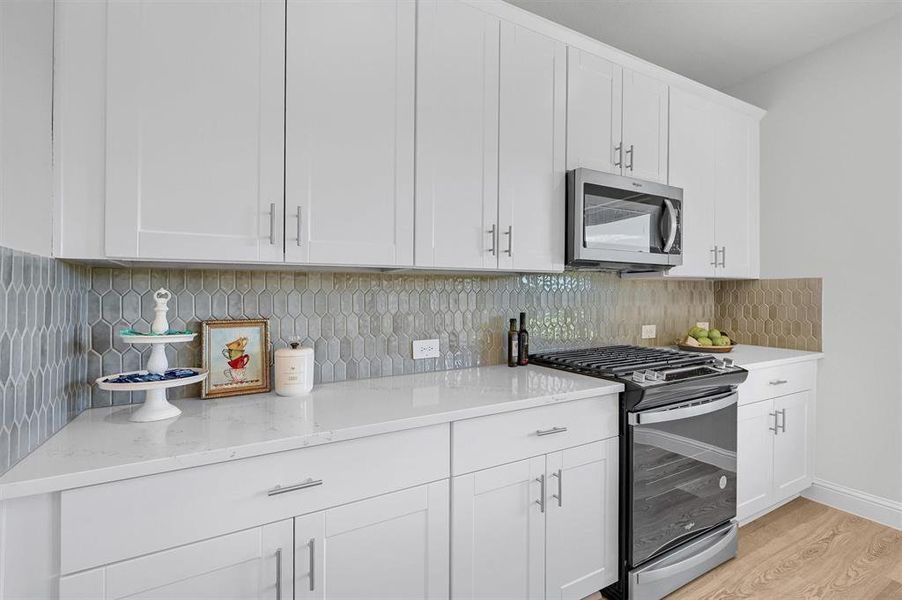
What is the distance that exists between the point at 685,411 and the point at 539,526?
803 mm

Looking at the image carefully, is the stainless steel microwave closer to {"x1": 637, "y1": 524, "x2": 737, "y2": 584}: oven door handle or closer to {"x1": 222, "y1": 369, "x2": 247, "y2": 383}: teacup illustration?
{"x1": 637, "y1": 524, "x2": 737, "y2": 584}: oven door handle

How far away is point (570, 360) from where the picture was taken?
220 cm

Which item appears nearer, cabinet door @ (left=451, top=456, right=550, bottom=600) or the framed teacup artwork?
cabinet door @ (left=451, top=456, right=550, bottom=600)

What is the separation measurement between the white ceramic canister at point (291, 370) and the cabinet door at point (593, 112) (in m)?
1.39

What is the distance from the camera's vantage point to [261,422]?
4.35 ft

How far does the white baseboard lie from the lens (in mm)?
2516

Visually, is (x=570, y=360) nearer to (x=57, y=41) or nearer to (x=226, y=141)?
(x=226, y=141)

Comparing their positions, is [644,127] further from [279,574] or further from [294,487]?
[279,574]

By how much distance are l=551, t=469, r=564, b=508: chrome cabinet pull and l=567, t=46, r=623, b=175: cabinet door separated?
4.23ft

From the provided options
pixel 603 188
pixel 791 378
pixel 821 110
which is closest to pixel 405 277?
pixel 603 188

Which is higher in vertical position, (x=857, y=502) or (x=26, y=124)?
(x=26, y=124)

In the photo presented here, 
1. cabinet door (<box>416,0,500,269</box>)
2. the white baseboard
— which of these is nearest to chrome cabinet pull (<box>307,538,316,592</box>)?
cabinet door (<box>416,0,500,269</box>)

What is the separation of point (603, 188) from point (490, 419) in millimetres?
1193

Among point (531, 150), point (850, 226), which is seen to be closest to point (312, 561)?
point (531, 150)
